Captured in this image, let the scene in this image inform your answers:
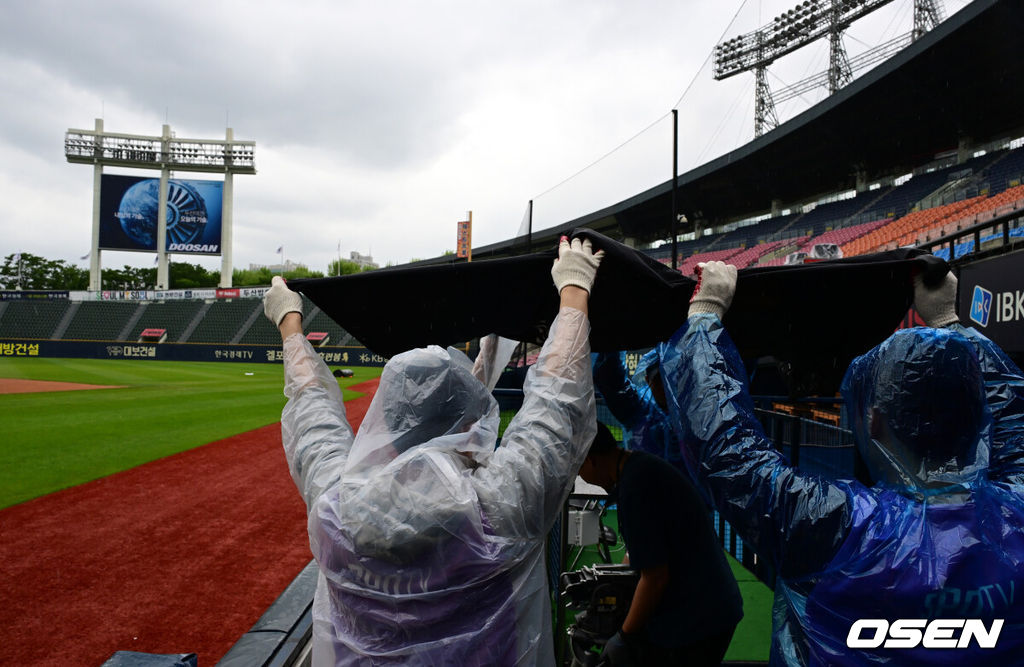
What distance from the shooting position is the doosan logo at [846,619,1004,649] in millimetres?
1177

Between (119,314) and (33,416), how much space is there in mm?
34971

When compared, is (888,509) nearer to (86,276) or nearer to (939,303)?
(939,303)

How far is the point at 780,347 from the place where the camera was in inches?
105

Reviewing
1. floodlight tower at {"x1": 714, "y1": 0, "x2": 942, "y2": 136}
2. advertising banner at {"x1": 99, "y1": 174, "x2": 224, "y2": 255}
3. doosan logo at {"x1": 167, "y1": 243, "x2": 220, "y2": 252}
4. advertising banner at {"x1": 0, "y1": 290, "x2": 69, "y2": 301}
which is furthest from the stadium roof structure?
advertising banner at {"x1": 0, "y1": 290, "x2": 69, "y2": 301}

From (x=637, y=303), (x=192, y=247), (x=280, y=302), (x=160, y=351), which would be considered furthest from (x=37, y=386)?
(x=192, y=247)

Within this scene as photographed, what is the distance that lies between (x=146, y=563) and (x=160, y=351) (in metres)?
36.9

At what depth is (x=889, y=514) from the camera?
1.28m

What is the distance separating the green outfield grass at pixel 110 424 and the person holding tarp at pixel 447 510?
7.57m

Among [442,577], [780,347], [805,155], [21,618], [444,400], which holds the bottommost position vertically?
[21,618]

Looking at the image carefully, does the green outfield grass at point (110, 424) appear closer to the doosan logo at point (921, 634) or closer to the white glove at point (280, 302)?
the white glove at point (280, 302)

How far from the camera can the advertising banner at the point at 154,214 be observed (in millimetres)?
41969

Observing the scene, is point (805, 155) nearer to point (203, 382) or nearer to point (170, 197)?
point (203, 382)

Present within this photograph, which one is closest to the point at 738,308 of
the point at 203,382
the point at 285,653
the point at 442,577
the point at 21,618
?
the point at 442,577

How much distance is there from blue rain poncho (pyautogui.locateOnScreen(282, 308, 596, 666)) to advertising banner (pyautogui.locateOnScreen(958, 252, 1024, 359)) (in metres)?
5.27
